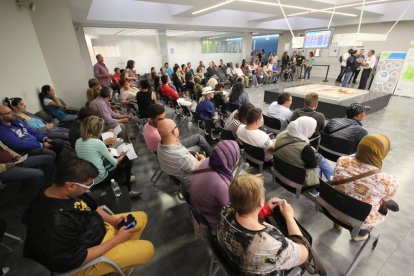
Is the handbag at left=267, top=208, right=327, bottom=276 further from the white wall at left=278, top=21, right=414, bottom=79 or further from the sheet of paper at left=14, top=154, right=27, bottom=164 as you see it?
the white wall at left=278, top=21, right=414, bottom=79

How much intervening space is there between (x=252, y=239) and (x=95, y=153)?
1.73 metres

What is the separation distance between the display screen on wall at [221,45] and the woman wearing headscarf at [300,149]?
10632 mm

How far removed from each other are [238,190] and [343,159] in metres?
1.19

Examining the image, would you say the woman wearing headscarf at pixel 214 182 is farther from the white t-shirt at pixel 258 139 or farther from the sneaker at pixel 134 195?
the sneaker at pixel 134 195

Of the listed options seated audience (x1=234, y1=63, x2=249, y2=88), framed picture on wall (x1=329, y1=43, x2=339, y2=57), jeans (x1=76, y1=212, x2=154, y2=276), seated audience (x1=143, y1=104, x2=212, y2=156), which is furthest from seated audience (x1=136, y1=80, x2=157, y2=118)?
framed picture on wall (x1=329, y1=43, x2=339, y2=57)

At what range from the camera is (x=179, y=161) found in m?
1.89

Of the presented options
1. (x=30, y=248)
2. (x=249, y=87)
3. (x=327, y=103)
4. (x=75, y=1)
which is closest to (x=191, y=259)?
(x=30, y=248)

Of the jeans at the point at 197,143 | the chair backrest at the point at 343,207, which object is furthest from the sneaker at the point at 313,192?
the jeans at the point at 197,143

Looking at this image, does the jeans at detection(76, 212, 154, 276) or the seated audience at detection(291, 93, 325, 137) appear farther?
the seated audience at detection(291, 93, 325, 137)

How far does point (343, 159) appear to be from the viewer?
1.68 meters

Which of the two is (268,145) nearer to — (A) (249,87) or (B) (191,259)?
(B) (191,259)

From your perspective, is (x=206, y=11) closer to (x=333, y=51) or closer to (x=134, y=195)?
(x=134, y=195)

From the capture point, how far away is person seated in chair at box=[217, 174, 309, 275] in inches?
38.5

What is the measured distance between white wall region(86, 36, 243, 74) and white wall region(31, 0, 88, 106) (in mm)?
4295
